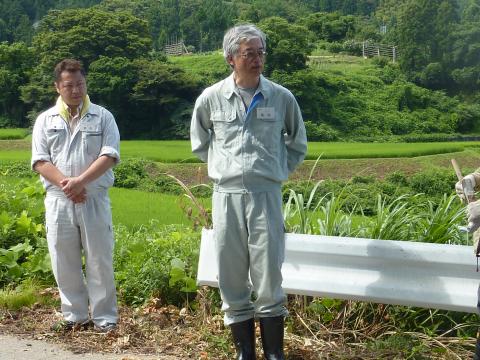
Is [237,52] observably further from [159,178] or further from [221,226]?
[159,178]

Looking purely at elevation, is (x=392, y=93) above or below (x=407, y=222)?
below

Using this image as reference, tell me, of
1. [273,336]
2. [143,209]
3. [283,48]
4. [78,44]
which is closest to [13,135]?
[78,44]

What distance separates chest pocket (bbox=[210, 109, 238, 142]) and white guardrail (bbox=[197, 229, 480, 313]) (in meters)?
0.86

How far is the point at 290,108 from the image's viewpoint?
4.69 meters

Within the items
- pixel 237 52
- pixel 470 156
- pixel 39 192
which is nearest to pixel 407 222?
pixel 237 52

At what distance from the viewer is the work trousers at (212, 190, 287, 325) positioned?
4465mm

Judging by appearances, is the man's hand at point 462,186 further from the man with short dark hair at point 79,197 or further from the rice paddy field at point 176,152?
the rice paddy field at point 176,152

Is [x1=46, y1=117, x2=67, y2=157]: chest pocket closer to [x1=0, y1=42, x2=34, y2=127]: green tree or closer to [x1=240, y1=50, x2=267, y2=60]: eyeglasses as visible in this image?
[x1=240, y1=50, x2=267, y2=60]: eyeglasses

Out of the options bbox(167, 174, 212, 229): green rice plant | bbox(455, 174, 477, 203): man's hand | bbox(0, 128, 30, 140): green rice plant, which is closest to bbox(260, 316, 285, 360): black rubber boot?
bbox(455, 174, 477, 203): man's hand

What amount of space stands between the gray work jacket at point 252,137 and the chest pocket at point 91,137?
1.04 metres

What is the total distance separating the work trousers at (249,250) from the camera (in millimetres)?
4465

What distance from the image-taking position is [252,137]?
14.9ft

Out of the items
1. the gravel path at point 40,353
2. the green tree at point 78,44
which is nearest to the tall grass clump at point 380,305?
the gravel path at point 40,353

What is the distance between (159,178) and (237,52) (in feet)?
51.2
